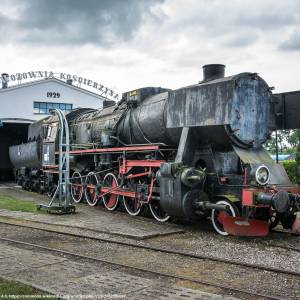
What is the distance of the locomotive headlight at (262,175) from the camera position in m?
9.13

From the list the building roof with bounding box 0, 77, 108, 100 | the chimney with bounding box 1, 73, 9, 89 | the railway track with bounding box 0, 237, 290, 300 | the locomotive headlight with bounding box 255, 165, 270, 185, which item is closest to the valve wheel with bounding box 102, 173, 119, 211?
the railway track with bounding box 0, 237, 290, 300

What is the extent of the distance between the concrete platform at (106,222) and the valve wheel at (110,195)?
0.82 feet

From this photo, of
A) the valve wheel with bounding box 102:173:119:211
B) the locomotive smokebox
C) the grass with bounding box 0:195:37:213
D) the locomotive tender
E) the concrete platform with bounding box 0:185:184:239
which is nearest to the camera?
the locomotive tender

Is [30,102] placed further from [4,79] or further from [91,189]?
[91,189]

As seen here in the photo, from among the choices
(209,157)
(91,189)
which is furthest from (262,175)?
(91,189)

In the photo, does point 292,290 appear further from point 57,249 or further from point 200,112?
point 200,112

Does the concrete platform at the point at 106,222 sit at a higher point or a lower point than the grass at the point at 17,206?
lower

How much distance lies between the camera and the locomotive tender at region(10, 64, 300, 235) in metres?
9.25

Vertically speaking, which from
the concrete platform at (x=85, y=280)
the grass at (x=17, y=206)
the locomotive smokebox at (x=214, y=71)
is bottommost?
the concrete platform at (x=85, y=280)

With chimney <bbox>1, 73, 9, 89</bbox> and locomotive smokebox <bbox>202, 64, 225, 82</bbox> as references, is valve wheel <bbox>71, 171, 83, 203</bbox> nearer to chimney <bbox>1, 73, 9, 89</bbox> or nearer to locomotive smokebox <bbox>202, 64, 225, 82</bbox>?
locomotive smokebox <bbox>202, 64, 225, 82</bbox>

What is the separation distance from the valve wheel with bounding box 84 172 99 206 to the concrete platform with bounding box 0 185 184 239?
1.62 ft

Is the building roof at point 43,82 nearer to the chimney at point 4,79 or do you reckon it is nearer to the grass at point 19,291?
the chimney at point 4,79

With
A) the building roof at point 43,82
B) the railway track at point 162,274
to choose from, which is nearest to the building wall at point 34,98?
the building roof at point 43,82

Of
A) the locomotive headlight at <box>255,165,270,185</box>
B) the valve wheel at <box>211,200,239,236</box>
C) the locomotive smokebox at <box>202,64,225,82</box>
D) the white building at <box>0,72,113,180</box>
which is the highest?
the white building at <box>0,72,113,180</box>
